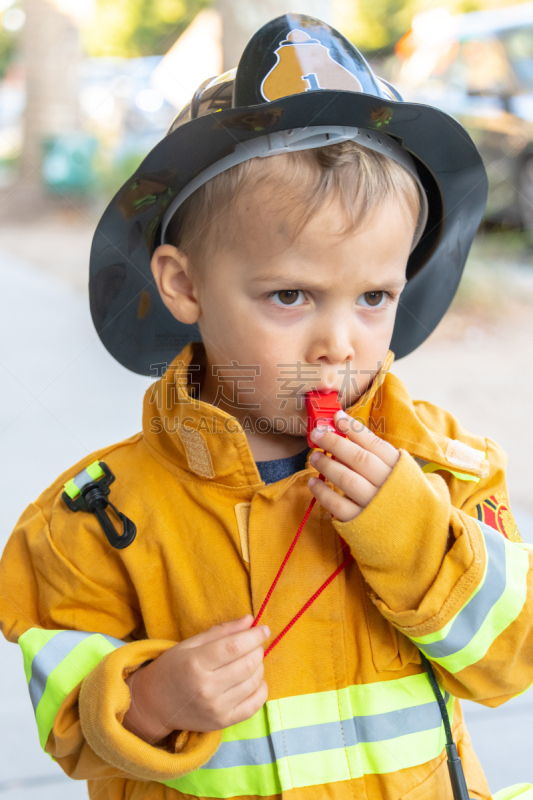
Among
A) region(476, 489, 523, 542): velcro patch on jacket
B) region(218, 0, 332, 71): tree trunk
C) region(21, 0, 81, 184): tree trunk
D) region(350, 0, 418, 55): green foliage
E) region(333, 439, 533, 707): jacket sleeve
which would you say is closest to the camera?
region(333, 439, 533, 707): jacket sleeve

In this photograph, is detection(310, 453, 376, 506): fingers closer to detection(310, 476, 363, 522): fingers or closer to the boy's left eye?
detection(310, 476, 363, 522): fingers

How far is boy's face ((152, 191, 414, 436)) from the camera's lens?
4.00 ft

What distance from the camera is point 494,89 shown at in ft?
21.0

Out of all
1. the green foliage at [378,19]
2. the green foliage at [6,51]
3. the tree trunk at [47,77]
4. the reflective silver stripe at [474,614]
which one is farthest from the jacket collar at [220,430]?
the green foliage at [6,51]

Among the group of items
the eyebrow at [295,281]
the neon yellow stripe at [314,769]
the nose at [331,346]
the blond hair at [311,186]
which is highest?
the blond hair at [311,186]

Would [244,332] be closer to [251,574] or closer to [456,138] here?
[251,574]

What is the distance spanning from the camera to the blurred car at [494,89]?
6.34m

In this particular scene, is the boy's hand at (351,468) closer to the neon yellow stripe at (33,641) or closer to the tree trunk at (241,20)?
the neon yellow stripe at (33,641)

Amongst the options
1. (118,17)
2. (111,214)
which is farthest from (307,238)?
(118,17)

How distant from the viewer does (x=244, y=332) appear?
1.29 metres

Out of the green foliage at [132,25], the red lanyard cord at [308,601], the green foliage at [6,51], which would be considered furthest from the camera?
the green foliage at [6,51]

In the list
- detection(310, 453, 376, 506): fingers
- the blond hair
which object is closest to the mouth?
detection(310, 453, 376, 506): fingers

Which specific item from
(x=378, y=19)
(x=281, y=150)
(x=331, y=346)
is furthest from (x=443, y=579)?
(x=378, y=19)

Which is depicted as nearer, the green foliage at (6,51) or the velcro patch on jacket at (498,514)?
the velcro patch on jacket at (498,514)
